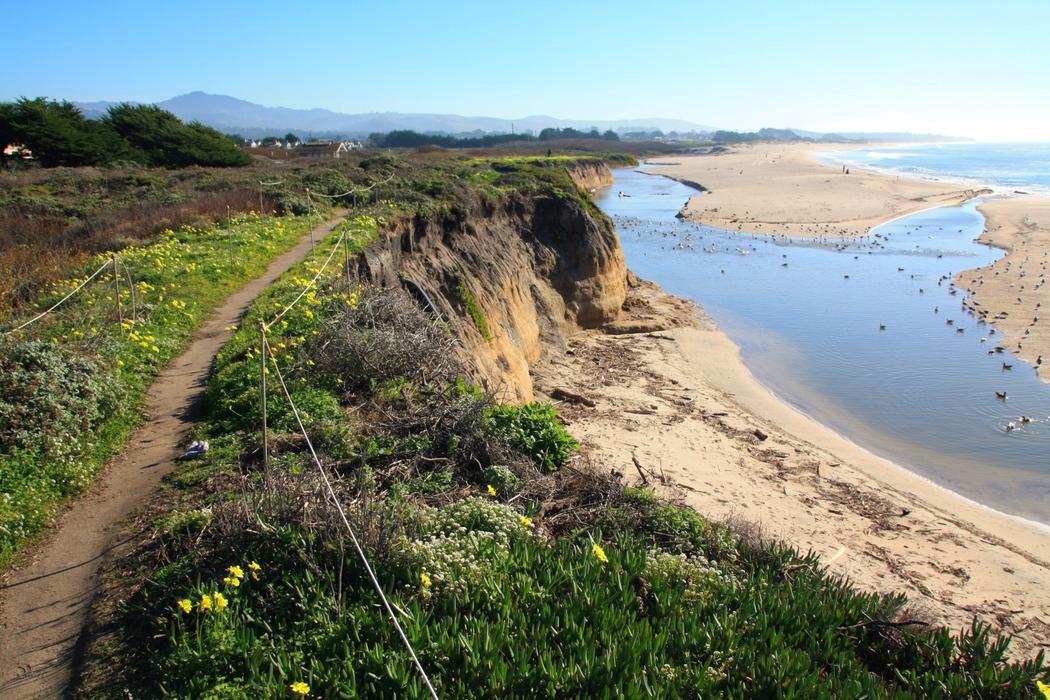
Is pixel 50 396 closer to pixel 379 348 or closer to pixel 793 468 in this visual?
pixel 379 348

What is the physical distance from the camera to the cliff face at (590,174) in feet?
211

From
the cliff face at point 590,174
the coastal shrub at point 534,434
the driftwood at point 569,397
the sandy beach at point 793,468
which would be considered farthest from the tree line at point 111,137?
the coastal shrub at point 534,434

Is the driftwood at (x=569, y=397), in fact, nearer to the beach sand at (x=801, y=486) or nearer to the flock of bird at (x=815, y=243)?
the beach sand at (x=801, y=486)

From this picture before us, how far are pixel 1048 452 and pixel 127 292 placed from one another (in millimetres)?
18223

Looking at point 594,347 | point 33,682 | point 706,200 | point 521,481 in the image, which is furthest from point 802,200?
point 33,682

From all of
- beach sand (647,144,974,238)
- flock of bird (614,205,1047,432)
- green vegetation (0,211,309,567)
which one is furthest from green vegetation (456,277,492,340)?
beach sand (647,144,974,238)

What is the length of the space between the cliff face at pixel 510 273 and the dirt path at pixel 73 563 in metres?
5.79

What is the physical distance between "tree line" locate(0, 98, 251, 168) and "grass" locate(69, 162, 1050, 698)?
3583cm

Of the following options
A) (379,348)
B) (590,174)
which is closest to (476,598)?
(379,348)

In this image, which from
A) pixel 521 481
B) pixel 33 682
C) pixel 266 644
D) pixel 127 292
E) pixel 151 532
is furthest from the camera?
pixel 127 292

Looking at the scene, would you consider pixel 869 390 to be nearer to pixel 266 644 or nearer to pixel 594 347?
pixel 594 347

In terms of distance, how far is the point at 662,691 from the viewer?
4406 mm

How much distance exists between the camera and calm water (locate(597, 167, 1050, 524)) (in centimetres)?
1415

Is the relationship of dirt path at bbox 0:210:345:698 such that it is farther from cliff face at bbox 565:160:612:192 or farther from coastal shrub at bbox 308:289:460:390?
cliff face at bbox 565:160:612:192
